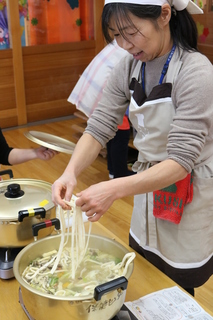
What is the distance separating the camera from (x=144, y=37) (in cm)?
103

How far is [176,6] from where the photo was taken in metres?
1.05

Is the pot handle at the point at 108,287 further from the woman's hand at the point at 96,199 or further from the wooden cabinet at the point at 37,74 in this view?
the wooden cabinet at the point at 37,74

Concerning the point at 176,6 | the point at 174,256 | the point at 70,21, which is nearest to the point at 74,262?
the point at 174,256

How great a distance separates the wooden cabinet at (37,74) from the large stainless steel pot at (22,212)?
3091 mm

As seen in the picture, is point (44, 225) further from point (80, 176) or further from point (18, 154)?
point (80, 176)

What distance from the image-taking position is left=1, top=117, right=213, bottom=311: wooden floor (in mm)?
2420

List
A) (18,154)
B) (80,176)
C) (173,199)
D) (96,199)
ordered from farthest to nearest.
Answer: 1. (80,176)
2. (18,154)
3. (173,199)
4. (96,199)

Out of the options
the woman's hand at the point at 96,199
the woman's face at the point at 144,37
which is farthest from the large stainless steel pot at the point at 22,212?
the woman's face at the point at 144,37

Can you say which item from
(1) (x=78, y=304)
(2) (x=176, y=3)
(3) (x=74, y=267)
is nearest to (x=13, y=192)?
(3) (x=74, y=267)

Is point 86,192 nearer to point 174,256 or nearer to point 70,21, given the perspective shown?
point 174,256

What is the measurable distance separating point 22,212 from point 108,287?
1.15ft

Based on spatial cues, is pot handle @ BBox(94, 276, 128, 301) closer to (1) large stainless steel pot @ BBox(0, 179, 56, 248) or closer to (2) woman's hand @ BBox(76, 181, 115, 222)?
(2) woman's hand @ BBox(76, 181, 115, 222)

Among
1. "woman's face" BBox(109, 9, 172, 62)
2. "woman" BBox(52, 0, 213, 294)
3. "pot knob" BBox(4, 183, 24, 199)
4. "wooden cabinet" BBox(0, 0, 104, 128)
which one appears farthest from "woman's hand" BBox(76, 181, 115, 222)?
"wooden cabinet" BBox(0, 0, 104, 128)

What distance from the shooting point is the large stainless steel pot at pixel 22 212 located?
104 cm
